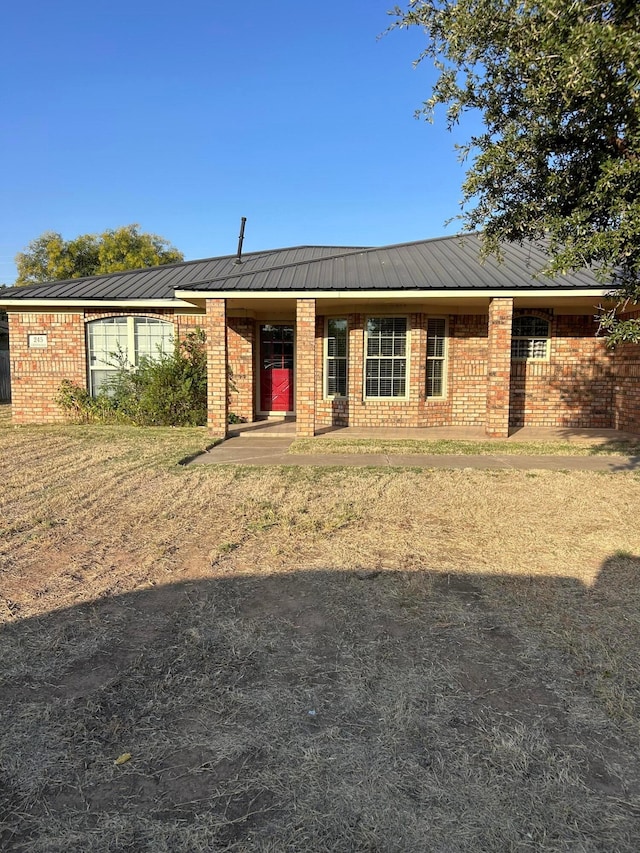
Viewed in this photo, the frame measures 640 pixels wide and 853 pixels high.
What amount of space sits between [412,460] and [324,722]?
6658 mm

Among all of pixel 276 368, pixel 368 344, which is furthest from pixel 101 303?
pixel 368 344

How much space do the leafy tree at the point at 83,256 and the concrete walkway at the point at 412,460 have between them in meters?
31.0

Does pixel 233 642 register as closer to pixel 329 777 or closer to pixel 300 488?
pixel 329 777

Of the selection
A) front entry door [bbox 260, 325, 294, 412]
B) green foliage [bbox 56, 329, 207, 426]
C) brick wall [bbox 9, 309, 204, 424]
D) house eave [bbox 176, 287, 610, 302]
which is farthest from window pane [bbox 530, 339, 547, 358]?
brick wall [bbox 9, 309, 204, 424]

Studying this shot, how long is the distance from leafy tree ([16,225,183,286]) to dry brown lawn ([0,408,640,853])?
114 ft

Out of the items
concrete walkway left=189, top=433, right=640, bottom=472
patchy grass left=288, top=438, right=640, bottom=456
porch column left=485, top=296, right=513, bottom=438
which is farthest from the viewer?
porch column left=485, top=296, right=513, bottom=438

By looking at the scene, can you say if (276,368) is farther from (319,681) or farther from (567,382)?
(319,681)

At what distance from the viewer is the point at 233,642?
3.28 m

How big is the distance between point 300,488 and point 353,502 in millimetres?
893

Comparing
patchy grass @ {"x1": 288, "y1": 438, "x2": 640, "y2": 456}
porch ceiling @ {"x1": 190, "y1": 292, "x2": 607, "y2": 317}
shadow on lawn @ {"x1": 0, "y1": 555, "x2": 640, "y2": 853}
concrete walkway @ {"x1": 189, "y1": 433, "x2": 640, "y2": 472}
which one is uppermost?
porch ceiling @ {"x1": 190, "y1": 292, "x2": 607, "y2": 317}

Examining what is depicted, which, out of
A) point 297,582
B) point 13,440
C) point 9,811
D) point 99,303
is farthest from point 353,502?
point 99,303

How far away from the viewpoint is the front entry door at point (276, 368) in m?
14.6

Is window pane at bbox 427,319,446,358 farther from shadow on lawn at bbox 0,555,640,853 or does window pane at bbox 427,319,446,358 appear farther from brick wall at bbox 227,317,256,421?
shadow on lawn at bbox 0,555,640,853

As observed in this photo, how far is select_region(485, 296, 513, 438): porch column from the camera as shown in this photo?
1092 centimetres
